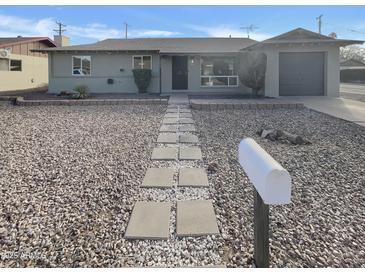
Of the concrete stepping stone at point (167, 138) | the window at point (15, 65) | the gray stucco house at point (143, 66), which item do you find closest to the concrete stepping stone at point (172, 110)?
the concrete stepping stone at point (167, 138)

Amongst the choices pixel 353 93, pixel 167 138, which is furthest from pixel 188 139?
pixel 353 93

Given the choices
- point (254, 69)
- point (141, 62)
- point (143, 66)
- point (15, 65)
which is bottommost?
point (254, 69)

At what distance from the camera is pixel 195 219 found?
3.11 meters

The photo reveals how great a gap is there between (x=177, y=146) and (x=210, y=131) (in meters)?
1.68

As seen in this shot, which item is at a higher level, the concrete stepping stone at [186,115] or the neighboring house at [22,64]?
the neighboring house at [22,64]

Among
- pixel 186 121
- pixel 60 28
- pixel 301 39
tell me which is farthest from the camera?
pixel 60 28

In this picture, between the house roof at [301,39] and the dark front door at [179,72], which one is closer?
the house roof at [301,39]

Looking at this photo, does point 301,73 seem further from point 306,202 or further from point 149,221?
point 149,221

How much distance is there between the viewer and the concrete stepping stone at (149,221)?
2812 millimetres

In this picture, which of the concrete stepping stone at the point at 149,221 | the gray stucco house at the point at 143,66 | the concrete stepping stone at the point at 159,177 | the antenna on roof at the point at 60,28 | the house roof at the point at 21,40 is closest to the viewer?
the concrete stepping stone at the point at 149,221

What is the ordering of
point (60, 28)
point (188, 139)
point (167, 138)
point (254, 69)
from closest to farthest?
point (188, 139) < point (167, 138) < point (254, 69) < point (60, 28)

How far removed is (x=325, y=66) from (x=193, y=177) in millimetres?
13881

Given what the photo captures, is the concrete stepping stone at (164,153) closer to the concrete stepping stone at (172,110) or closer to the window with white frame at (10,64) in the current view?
the concrete stepping stone at (172,110)

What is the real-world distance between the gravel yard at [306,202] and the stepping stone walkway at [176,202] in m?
0.15
